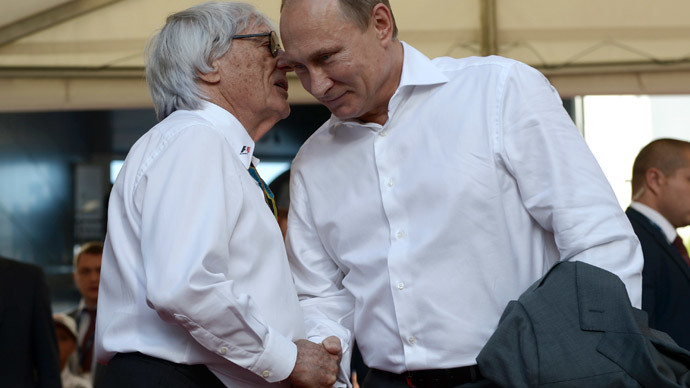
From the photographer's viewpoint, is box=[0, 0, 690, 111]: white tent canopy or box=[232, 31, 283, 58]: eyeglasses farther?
box=[0, 0, 690, 111]: white tent canopy

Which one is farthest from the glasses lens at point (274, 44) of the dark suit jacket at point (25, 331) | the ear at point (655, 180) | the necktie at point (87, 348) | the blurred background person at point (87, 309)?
the necktie at point (87, 348)

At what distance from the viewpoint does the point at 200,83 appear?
2348 millimetres

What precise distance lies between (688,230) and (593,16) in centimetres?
736

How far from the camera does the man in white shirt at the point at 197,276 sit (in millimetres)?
1879

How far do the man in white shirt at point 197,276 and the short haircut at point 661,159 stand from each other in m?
2.90

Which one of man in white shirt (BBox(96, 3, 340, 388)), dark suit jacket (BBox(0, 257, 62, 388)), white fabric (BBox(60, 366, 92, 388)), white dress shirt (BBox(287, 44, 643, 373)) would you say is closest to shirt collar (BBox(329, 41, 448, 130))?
white dress shirt (BBox(287, 44, 643, 373))

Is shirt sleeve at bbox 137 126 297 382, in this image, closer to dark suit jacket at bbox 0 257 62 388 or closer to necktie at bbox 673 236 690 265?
dark suit jacket at bbox 0 257 62 388

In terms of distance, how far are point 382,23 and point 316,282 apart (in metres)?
0.72

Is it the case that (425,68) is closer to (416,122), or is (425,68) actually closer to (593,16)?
(416,122)

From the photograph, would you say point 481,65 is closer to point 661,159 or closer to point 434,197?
point 434,197

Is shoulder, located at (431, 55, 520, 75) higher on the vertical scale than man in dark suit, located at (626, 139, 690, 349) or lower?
higher

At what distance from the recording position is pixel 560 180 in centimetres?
193

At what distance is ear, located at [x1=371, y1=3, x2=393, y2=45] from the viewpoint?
2.28 m

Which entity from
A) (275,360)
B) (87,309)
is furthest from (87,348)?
(275,360)
